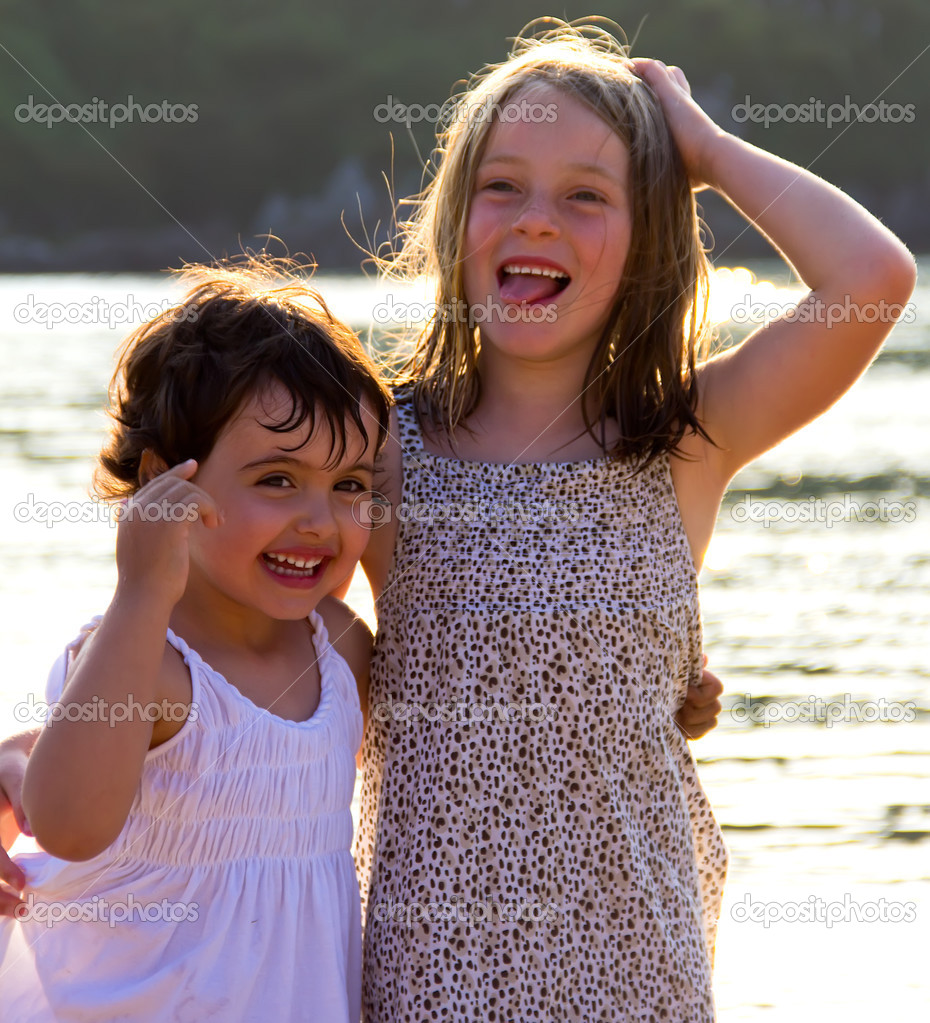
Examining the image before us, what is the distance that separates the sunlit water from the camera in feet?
12.6

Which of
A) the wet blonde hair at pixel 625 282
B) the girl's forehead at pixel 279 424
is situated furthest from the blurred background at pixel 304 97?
the girl's forehead at pixel 279 424

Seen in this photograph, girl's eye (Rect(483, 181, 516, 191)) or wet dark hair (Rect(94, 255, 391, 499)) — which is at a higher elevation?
girl's eye (Rect(483, 181, 516, 191))

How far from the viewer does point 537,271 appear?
8.32 ft

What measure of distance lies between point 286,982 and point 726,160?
1.52 metres

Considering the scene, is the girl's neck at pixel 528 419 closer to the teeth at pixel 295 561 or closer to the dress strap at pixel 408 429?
the dress strap at pixel 408 429

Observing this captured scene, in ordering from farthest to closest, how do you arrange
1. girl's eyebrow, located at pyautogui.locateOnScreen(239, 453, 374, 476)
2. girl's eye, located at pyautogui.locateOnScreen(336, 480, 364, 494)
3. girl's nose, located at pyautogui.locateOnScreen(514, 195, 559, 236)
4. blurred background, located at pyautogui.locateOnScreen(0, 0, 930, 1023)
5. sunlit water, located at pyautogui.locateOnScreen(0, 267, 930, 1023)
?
1. blurred background, located at pyautogui.locateOnScreen(0, 0, 930, 1023)
2. sunlit water, located at pyautogui.locateOnScreen(0, 267, 930, 1023)
3. girl's nose, located at pyautogui.locateOnScreen(514, 195, 559, 236)
4. girl's eye, located at pyautogui.locateOnScreen(336, 480, 364, 494)
5. girl's eyebrow, located at pyautogui.locateOnScreen(239, 453, 374, 476)

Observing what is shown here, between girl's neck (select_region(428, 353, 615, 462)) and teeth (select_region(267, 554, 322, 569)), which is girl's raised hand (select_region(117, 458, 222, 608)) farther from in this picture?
girl's neck (select_region(428, 353, 615, 462))

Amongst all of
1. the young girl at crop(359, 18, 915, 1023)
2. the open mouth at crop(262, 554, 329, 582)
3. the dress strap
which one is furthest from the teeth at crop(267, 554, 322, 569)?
the dress strap

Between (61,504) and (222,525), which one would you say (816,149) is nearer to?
(61,504)

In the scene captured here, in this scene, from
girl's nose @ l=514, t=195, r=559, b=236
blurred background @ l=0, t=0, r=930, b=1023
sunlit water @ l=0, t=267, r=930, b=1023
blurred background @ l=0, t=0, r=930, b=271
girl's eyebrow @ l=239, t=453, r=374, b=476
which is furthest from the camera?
blurred background @ l=0, t=0, r=930, b=271

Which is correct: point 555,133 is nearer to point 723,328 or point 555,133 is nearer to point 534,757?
point 534,757

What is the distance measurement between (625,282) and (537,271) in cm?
17

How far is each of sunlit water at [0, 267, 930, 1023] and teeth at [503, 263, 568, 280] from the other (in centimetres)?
59

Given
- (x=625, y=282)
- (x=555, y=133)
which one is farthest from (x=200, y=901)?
(x=555, y=133)
